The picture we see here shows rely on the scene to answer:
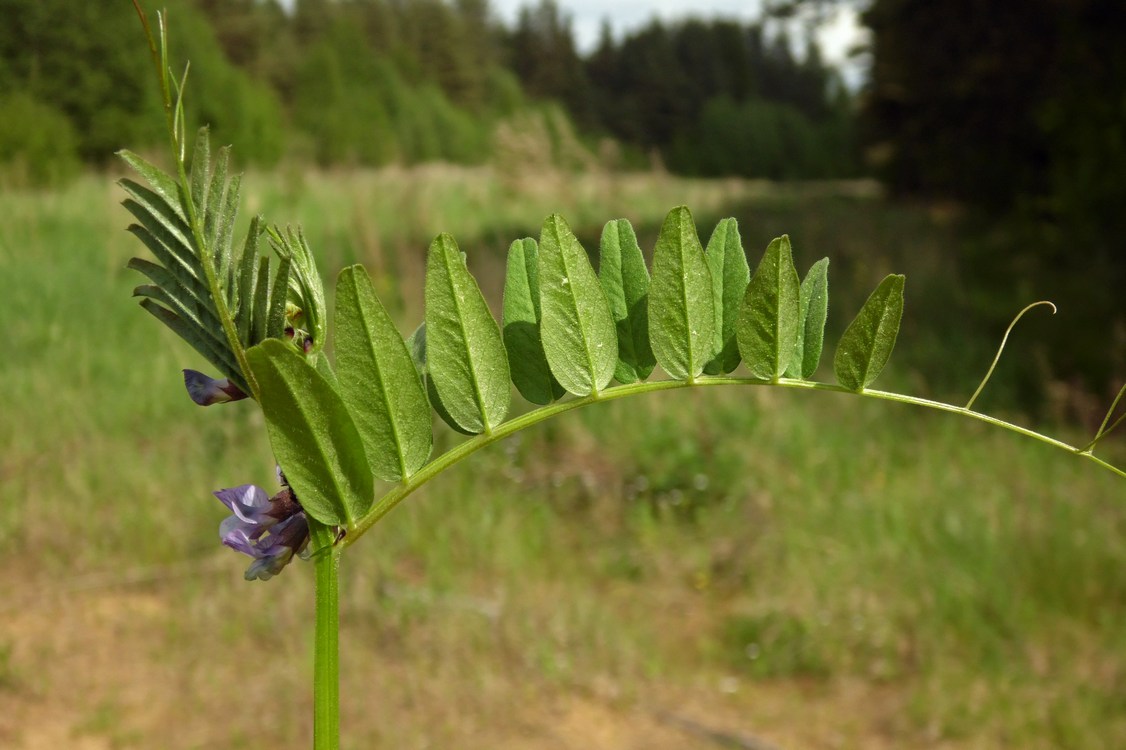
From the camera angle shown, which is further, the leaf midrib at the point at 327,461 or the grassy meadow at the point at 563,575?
the grassy meadow at the point at 563,575

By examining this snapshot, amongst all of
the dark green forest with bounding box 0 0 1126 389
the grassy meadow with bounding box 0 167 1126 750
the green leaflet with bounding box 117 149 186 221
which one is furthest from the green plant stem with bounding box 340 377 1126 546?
the grassy meadow with bounding box 0 167 1126 750

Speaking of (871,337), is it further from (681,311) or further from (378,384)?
(378,384)

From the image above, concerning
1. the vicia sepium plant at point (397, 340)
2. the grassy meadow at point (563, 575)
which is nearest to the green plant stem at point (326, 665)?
the vicia sepium plant at point (397, 340)

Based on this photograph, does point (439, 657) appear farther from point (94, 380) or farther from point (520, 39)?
point (520, 39)

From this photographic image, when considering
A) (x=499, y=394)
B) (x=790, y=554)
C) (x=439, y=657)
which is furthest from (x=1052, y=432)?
(x=499, y=394)

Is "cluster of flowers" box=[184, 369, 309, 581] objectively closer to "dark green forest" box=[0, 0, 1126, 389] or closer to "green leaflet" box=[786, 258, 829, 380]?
"green leaflet" box=[786, 258, 829, 380]

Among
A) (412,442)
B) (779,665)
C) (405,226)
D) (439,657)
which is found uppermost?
(412,442)

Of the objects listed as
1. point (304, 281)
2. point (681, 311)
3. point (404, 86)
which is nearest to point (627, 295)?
point (681, 311)

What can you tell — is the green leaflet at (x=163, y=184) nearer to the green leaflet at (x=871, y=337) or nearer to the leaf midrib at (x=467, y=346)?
the leaf midrib at (x=467, y=346)
